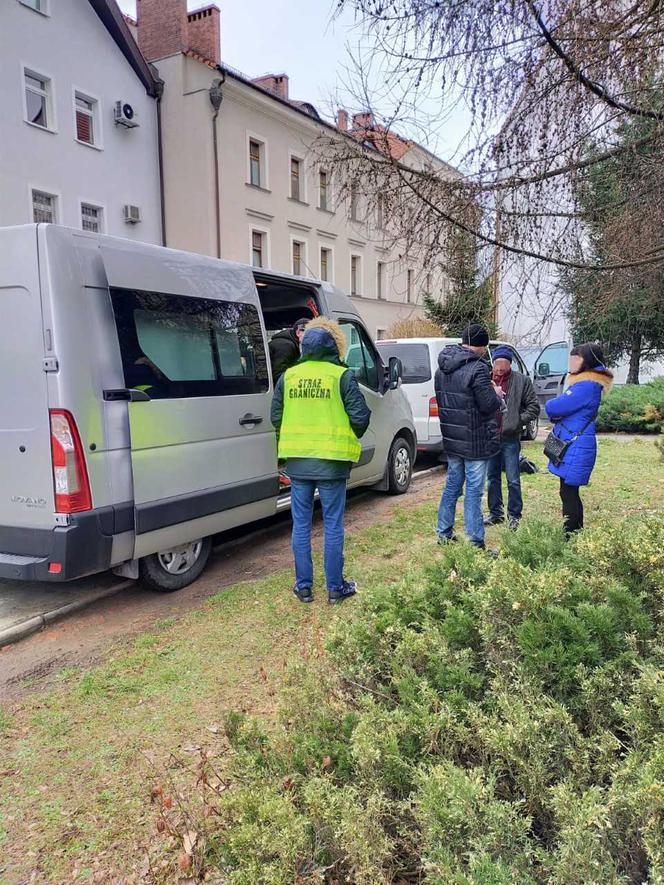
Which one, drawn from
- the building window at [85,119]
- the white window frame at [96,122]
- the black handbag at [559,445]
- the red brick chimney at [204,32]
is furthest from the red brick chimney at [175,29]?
→ the black handbag at [559,445]

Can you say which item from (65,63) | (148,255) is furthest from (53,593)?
(65,63)

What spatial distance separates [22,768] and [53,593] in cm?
224

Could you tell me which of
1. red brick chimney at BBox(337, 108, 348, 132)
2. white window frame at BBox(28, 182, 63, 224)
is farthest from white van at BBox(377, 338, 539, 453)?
white window frame at BBox(28, 182, 63, 224)

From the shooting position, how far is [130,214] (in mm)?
19906

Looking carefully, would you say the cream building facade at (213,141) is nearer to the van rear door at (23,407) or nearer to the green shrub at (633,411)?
the green shrub at (633,411)

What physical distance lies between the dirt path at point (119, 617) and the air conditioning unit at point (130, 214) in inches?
646

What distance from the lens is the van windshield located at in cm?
959

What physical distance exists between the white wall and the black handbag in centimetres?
1585

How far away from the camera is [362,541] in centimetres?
583

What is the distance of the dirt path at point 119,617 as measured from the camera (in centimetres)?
373

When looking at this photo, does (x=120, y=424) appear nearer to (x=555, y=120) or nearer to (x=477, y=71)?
(x=477, y=71)

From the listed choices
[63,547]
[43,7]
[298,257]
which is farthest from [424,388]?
[298,257]

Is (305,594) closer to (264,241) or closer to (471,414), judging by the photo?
(471,414)

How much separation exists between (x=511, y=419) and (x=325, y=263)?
75.8ft
